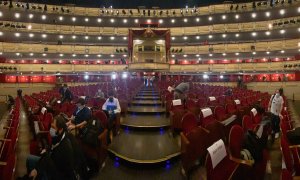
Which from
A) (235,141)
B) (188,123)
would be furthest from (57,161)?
(188,123)

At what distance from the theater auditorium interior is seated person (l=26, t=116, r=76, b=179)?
0.49 m

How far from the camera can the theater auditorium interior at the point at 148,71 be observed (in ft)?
16.9

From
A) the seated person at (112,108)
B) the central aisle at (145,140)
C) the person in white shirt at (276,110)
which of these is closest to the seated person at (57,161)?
the central aisle at (145,140)

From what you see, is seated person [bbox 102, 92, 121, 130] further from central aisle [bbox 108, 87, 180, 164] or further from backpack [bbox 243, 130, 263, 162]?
backpack [bbox 243, 130, 263, 162]

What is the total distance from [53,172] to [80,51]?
29.6m

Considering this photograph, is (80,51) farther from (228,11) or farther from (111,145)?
(111,145)

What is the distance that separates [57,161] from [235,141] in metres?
2.77

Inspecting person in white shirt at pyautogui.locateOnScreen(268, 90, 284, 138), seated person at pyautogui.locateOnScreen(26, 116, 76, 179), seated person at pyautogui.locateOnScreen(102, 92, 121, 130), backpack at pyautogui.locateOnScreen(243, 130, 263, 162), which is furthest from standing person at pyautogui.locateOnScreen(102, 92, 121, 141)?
person in white shirt at pyautogui.locateOnScreen(268, 90, 284, 138)

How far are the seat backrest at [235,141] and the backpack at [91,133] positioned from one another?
252 cm

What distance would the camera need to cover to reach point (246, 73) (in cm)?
2366

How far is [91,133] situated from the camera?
15.9ft

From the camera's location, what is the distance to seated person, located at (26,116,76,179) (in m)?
3.15

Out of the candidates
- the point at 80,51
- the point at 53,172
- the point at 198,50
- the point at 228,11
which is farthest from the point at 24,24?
the point at 53,172

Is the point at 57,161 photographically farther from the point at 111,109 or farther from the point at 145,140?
the point at 111,109
